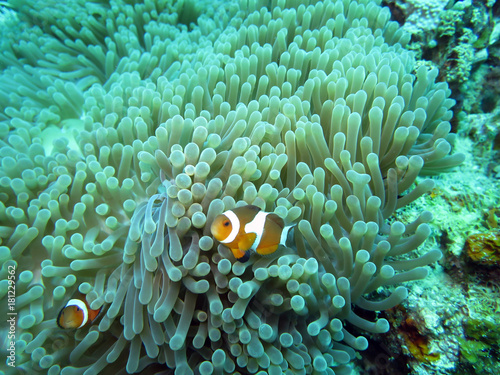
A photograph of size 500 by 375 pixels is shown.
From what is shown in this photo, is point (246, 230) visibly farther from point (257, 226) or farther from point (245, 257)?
point (245, 257)

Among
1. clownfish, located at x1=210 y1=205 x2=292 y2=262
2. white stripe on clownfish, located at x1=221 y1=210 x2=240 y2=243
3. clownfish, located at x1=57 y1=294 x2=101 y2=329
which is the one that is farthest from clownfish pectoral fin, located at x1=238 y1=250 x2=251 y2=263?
clownfish, located at x1=57 y1=294 x2=101 y2=329

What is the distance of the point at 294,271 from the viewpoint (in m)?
1.53

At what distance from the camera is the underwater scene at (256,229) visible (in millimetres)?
1610

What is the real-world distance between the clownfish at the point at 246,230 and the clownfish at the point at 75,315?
2.69 feet

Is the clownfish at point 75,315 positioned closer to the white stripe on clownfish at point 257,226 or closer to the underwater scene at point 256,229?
the underwater scene at point 256,229

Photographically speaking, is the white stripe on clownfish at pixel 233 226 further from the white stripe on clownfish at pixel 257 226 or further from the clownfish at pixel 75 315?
the clownfish at pixel 75 315

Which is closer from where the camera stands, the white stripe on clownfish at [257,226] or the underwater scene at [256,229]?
the white stripe on clownfish at [257,226]

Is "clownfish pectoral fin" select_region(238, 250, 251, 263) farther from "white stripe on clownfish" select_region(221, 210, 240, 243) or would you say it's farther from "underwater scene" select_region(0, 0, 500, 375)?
"white stripe on clownfish" select_region(221, 210, 240, 243)

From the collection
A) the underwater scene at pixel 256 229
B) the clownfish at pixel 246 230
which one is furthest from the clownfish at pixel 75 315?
the clownfish at pixel 246 230

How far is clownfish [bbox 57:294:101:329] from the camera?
1.59 meters

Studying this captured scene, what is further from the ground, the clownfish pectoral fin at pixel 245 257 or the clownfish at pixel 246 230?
the clownfish at pixel 246 230

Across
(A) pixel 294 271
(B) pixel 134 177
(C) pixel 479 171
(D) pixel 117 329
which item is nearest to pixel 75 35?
Answer: (B) pixel 134 177

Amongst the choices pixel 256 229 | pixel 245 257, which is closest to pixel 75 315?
pixel 245 257

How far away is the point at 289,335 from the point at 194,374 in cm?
59
